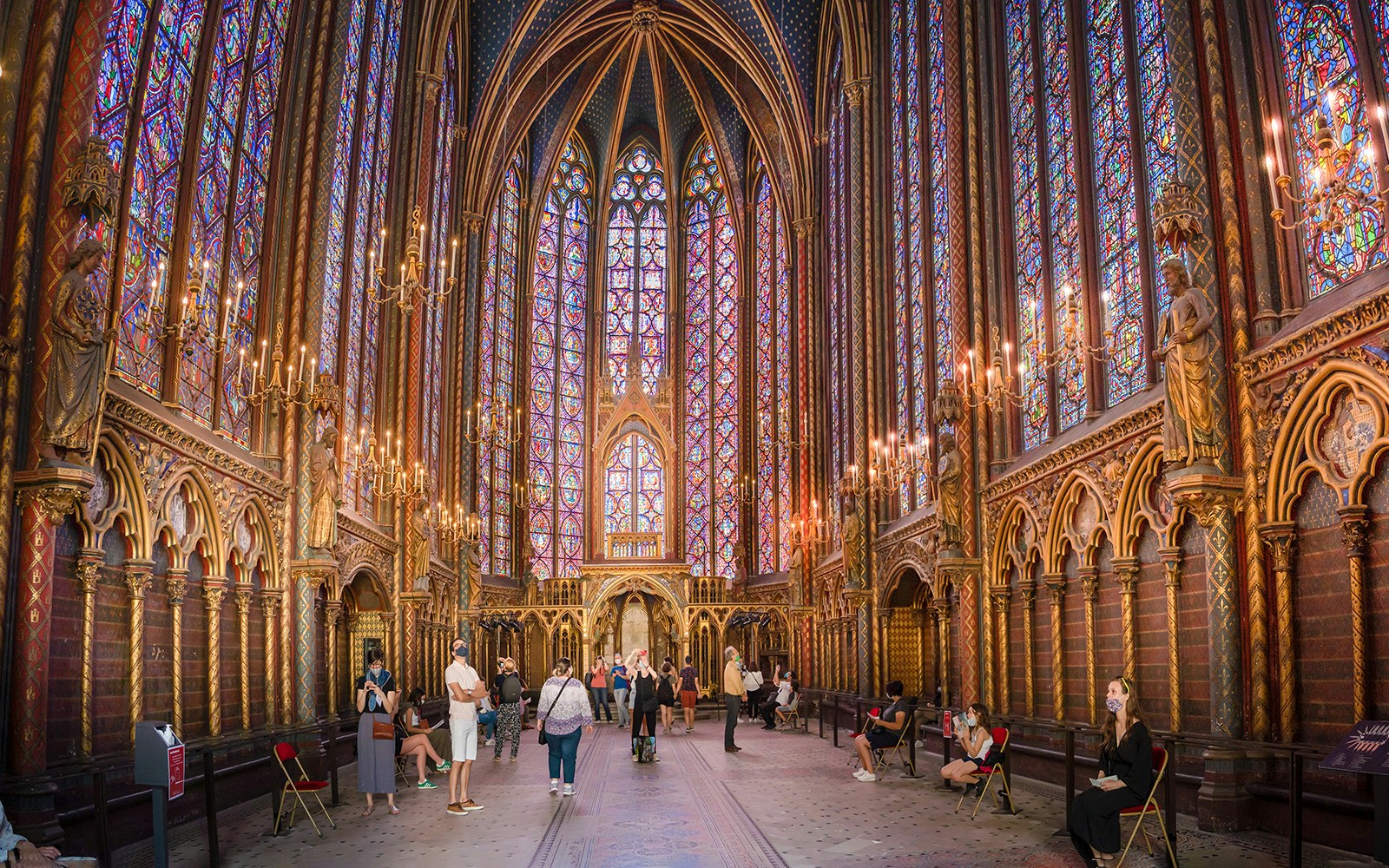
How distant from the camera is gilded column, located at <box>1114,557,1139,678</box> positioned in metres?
13.4

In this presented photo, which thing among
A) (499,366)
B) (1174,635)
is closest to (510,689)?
(1174,635)

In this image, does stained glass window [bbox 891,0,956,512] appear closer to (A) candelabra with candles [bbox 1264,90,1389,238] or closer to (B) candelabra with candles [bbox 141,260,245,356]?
(A) candelabra with candles [bbox 1264,90,1389,238]

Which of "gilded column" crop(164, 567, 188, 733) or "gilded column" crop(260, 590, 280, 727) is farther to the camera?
"gilded column" crop(260, 590, 280, 727)

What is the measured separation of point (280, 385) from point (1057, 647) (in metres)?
11.9

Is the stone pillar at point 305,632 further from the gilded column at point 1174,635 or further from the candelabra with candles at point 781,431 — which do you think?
the candelabra with candles at point 781,431

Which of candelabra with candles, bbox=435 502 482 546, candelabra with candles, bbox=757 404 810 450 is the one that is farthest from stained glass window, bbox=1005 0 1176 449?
candelabra with candles, bbox=435 502 482 546

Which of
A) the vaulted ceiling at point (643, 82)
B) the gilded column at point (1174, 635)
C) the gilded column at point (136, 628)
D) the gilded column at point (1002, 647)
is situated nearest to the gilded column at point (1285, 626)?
the gilded column at point (1174, 635)

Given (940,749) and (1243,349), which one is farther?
(940,749)

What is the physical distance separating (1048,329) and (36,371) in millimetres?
13060

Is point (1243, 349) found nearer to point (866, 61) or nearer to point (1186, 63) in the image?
point (1186, 63)

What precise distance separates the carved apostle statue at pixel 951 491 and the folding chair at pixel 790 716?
346 inches

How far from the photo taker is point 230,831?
38.5 feet

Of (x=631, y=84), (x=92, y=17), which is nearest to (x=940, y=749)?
(x=92, y=17)

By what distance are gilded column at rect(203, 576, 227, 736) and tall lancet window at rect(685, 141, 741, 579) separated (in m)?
25.7
